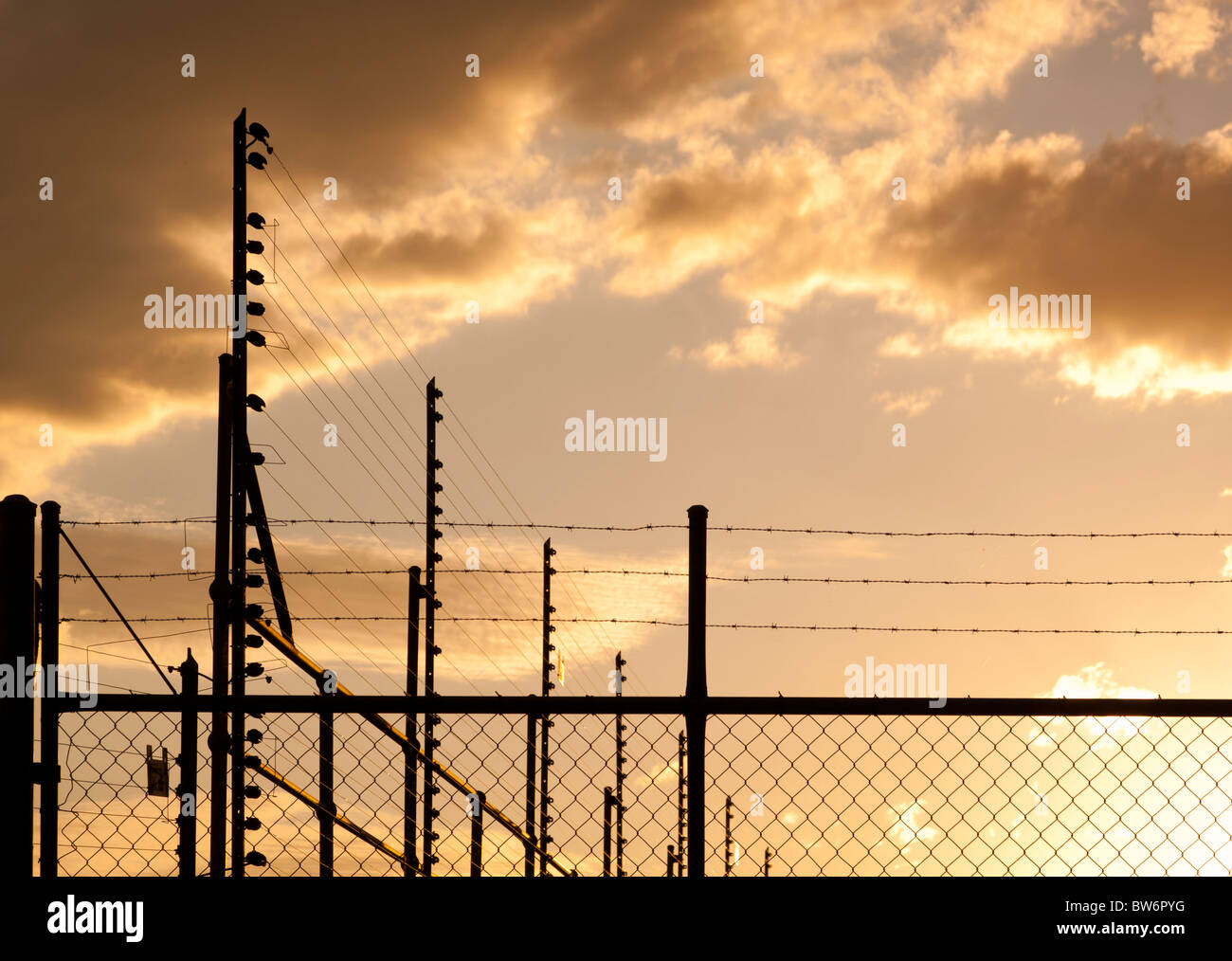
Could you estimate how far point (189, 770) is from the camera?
5.58 meters

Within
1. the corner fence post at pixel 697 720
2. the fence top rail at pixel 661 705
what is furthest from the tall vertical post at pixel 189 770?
the corner fence post at pixel 697 720

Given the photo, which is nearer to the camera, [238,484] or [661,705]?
[661,705]

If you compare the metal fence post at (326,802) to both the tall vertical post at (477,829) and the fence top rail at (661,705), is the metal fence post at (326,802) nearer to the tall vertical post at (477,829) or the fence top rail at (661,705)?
the tall vertical post at (477,829)

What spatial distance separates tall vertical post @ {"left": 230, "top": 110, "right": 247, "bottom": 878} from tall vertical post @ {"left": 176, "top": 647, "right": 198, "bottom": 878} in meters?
0.60

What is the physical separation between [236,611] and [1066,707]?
8.57 m

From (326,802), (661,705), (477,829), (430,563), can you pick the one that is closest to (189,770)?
(661,705)

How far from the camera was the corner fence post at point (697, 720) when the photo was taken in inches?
156

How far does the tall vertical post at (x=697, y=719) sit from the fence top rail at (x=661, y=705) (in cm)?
3

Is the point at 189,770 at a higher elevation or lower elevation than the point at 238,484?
lower

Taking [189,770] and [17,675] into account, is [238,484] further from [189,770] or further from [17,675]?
[17,675]

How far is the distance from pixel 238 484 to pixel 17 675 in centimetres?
703
